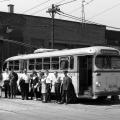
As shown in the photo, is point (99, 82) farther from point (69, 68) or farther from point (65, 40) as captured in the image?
point (65, 40)

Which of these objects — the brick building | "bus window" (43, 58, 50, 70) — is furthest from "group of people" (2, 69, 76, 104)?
the brick building

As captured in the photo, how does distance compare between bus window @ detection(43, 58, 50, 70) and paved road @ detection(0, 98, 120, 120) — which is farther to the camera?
bus window @ detection(43, 58, 50, 70)

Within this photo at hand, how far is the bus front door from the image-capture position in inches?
872

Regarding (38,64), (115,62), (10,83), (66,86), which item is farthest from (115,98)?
(10,83)

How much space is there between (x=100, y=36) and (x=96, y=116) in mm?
46439

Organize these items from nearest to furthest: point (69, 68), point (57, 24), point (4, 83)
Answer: point (69, 68)
point (4, 83)
point (57, 24)

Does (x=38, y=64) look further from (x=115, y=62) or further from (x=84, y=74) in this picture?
(x=115, y=62)

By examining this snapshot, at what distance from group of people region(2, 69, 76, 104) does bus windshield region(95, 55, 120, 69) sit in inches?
67.7

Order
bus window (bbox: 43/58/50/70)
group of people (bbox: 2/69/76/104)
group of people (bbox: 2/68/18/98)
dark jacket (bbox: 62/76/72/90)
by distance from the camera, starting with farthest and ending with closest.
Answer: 1. group of people (bbox: 2/68/18/98)
2. bus window (bbox: 43/58/50/70)
3. group of people (bbox: 2/69/76/104)
4. dark jacket (bbox: 62/76/72/90)

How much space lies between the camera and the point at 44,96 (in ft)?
75.4

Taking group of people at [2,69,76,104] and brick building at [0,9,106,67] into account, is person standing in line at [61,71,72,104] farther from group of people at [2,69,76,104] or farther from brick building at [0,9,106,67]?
brick building at [0,9,106,67]

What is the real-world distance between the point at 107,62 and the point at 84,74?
1.37 metres

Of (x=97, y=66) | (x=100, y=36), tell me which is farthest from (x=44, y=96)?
(x=100, y=36)

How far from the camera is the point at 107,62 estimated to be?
72.7 feet
